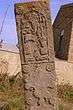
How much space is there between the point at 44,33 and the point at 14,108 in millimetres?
2569

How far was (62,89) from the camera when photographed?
534 inches

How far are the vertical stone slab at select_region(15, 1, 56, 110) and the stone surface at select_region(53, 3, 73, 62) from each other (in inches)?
535

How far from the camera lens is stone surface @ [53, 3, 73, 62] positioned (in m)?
21.0

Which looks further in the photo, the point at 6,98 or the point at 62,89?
the point at 62,89

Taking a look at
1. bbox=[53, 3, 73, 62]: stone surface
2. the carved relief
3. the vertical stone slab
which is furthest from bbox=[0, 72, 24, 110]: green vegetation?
bbox=[53, 3, 73, 62]: stone surface

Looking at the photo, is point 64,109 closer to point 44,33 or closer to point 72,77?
point 44,33

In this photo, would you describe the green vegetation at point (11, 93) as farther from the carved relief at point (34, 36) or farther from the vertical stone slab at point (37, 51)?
the carved relief at point (34, 36)

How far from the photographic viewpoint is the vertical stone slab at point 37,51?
691 cm

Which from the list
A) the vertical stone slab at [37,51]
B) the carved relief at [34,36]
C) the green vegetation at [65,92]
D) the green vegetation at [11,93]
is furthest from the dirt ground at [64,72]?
the carved relief at [34,36]

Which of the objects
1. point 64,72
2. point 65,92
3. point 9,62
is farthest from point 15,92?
point 64,72

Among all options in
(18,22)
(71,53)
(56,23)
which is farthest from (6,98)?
(56,23)

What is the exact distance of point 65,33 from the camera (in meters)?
21.9

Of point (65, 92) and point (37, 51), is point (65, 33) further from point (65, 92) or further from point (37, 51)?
point (37, 51)

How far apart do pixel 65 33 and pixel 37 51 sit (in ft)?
49.4
